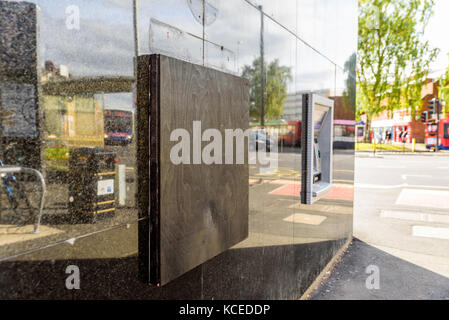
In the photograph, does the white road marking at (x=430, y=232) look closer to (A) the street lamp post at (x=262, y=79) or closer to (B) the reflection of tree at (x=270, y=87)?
(B) the reflection of tree at (x=270, y=87)

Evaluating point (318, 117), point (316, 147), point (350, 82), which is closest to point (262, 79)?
point (318, 117)

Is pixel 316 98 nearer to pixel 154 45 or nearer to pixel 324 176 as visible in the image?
pixel 324 176

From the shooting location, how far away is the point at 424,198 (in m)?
9.25

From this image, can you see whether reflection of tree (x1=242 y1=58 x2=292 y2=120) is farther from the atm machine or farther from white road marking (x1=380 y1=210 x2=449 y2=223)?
white road marking (x1=380 y1=210 x2=449 y2=223)

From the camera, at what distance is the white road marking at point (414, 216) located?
7.10 meters

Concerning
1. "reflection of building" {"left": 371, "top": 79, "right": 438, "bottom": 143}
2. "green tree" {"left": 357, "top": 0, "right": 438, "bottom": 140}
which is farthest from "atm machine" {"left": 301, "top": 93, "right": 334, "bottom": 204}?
"reflection of building" {"left": 371, "top": 79, "right": 438, "bottom": 143}

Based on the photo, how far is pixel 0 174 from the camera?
1212mm

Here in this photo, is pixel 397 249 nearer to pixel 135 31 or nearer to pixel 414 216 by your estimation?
pixel 414 216

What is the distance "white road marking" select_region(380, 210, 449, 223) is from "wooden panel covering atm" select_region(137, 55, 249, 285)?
6.15 metres

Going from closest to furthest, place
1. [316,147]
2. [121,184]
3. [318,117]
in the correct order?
[121,184] < [318,117] < [316,147]

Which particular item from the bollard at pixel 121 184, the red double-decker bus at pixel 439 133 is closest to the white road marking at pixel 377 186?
the bollard at pixel 121 184

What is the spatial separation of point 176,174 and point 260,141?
1.16m

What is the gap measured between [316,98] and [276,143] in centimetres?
105
